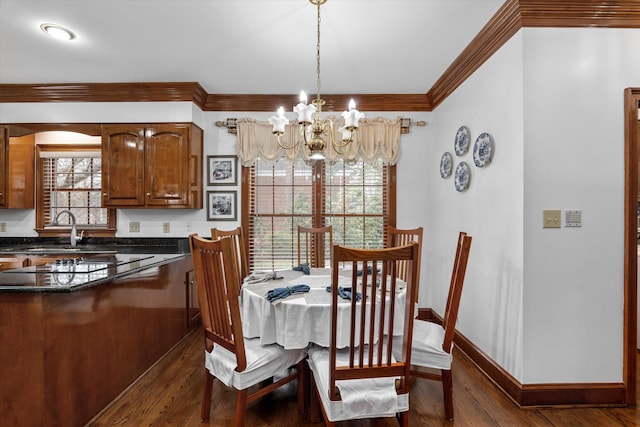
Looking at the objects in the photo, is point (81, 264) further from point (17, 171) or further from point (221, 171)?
point (17, 171)

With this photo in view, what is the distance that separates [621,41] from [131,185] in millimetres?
4173

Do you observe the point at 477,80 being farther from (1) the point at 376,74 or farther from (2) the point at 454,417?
(2) the point at 454,417

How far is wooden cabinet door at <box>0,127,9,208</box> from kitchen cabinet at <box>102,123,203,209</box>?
1.03 metres

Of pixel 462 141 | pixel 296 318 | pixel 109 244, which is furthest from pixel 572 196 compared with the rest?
pixel 109 244

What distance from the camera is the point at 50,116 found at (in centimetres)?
346

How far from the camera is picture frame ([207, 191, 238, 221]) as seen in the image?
3803mm

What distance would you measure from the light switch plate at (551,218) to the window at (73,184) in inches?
163

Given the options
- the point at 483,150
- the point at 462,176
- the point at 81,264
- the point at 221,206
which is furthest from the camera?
the point at 221,206

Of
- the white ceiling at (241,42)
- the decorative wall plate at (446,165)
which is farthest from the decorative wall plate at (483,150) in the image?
the white ceiling at (241,42)

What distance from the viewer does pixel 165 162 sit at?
11.2 ft

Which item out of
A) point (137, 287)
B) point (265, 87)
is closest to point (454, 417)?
point (137, 287)

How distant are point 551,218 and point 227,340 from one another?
2.09 meters

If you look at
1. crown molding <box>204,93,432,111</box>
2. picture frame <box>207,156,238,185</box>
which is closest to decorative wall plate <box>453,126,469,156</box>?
crown molding <box>204,93,432,111</box>

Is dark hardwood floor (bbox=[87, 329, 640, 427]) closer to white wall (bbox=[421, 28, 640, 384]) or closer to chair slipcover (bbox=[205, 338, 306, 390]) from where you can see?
white wall (bbox=[421, 28, 640, 384])
